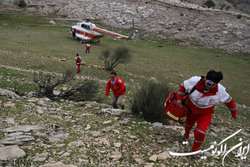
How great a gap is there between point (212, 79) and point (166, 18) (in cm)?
4716

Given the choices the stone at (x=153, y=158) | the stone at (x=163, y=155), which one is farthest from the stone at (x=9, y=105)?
the stone at (x=163, y=155)

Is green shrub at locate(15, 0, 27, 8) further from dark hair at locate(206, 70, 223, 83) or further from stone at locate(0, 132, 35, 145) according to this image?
dark hair at locate(206, 70, 223, 83)

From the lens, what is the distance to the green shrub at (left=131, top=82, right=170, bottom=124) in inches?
237

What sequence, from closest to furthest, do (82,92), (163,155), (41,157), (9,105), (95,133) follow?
(41,157)
(163,155)
(95,133)
(9,105)
(82,92)

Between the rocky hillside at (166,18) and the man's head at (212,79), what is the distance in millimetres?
37428

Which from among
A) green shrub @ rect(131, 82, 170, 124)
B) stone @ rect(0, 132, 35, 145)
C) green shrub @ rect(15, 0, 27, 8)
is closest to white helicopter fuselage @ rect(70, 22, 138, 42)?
green shrub @ rect(131, 82, 170, 124)

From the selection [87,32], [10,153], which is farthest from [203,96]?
[87,32]

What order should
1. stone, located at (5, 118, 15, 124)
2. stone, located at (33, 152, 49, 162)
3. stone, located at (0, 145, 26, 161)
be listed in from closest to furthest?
stone, located at (0, 145, 26, 161), stone, located at (33, 152, 49, 162), stone, located at (5, 118, 15, 124)

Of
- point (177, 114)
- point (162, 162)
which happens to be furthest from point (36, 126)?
point (177, 114)

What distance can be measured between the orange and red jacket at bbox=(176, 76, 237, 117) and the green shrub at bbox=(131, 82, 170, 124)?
1.83m

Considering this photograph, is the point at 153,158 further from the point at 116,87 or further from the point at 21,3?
the point at 21,3

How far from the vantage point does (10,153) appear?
3.23 m

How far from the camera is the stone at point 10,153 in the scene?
10.3ft

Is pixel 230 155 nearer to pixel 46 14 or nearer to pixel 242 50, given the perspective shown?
pixel 242 50
